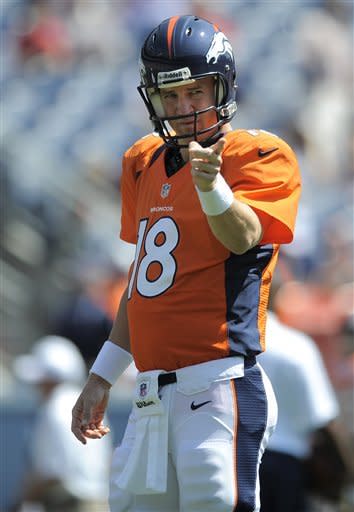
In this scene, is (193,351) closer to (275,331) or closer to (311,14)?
(275,331)

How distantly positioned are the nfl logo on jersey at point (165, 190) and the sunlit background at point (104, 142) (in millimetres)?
4175

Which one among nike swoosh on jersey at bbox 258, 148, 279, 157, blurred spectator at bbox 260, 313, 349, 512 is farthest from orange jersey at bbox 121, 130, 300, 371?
blurred spectator at bbox 260, 313, 349, 512

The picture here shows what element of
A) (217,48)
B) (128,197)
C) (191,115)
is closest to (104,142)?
(128,197)

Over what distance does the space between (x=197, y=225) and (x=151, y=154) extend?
1.60ft

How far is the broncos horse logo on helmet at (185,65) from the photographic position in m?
3.59

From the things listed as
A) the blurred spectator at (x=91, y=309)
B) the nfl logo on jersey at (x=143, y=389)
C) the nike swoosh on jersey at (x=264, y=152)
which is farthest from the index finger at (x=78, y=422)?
the blurred spectator at (x=91, y=309)

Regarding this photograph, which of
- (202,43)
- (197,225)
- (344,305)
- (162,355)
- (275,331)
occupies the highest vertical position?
(202,43)

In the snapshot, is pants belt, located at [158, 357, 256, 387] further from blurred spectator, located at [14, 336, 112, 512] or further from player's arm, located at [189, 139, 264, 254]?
blurred spectator, located at [14, 336, 112, 512]

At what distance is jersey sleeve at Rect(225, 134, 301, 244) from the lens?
3.45 meters

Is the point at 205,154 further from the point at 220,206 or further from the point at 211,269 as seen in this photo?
the point at 211,269

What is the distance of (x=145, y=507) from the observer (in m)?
3.53

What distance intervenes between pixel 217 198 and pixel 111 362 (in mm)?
851

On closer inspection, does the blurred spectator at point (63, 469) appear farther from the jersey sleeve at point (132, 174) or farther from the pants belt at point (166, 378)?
the pants belt at point (166, 378)

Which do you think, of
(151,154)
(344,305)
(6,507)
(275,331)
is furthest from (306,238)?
(151,154)
